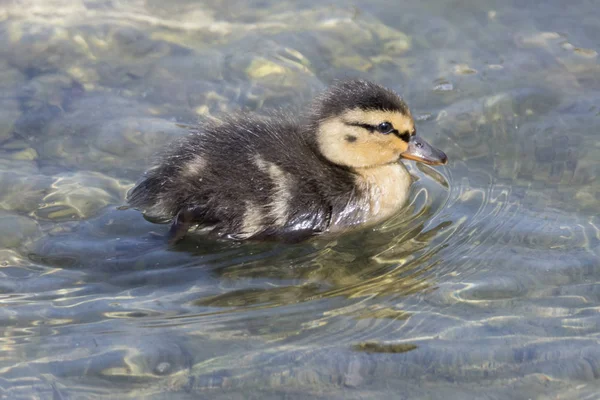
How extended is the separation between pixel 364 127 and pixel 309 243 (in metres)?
0.60

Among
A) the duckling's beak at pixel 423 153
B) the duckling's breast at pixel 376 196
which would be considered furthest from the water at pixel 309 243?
the duckling's beak at pixel 423 153

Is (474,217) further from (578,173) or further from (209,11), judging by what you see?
(209,11)

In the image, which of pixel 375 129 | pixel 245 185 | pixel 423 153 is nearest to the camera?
pixel 245 185

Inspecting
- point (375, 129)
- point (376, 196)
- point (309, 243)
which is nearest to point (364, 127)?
point (375, 129)

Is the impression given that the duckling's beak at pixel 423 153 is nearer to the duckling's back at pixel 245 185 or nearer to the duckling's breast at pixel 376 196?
the duckling's breast at pixel 376 196

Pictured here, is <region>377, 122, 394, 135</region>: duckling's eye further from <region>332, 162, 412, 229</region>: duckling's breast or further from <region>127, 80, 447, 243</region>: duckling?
<region>332, 162, 412, 229</region>: duckling's breast

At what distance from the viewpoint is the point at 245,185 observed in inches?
152

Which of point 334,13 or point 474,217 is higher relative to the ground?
point 334,13

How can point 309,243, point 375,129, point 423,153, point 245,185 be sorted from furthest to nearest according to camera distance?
point 423,153, point 375,129, point 309,243, point 245,185

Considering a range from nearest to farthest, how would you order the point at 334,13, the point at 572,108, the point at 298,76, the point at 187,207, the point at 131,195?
the point at 187,207
the point at 131,195
the point at 572,108
the point at 298,76
the point at 334,13

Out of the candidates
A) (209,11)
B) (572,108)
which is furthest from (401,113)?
(209,11)

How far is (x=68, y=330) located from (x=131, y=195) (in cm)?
114

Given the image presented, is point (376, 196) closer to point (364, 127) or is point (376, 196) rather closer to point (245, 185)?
point (364, 127)

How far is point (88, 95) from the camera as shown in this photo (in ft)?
17.0
